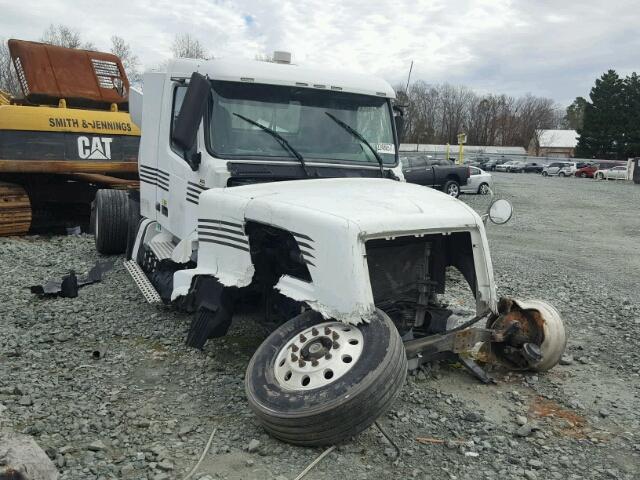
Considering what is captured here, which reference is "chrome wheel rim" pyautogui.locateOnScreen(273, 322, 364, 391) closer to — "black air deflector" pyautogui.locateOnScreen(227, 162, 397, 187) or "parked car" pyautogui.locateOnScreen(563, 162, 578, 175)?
"black air deflector" pyautogui.locateOnScreen(227, 162, 397, 187)

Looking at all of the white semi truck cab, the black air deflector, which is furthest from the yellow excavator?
the black air deflector

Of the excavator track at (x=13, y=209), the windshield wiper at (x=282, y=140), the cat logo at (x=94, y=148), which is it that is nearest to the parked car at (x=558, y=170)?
the cat logo at (x=94, y=148)

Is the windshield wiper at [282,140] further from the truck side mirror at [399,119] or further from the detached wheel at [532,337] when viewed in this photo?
the detached wheel at [532,337]

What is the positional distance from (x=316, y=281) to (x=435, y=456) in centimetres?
130

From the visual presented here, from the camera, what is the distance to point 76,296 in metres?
6.70

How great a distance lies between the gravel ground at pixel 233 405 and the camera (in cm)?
347

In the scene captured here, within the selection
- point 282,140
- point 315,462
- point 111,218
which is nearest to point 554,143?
point 111,218

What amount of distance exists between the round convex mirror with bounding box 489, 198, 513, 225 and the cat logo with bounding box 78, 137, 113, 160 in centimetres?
753

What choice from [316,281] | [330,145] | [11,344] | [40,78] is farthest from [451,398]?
[40,78]

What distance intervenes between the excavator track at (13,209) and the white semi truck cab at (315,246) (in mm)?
4779

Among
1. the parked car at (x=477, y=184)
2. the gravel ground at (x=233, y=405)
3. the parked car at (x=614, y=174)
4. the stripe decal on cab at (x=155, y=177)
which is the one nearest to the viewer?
the gravel ground at (x=233, y=405)

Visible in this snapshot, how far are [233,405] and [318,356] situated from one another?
0.95 meters

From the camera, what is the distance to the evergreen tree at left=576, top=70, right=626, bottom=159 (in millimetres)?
61906

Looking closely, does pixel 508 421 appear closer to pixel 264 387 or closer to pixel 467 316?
pixel 467 316
